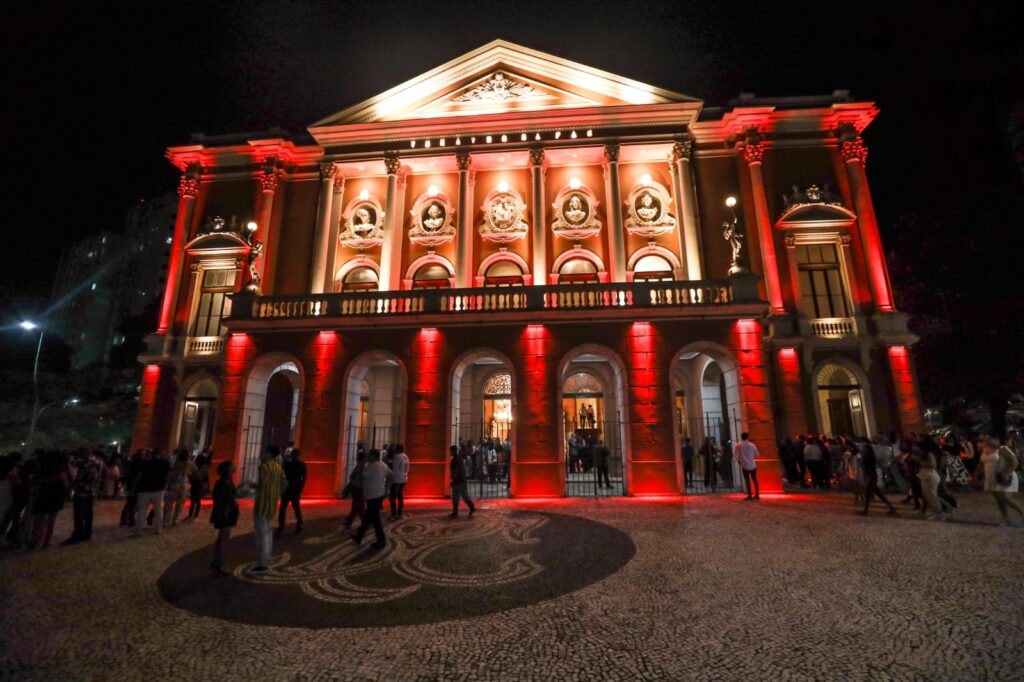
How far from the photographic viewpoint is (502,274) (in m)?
20.8

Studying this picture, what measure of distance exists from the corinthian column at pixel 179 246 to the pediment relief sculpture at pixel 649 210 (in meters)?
20.3

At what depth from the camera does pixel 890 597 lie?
5219 mm

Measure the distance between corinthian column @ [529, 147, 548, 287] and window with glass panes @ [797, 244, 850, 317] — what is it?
10.6m

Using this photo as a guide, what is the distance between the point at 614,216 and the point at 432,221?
844 cm

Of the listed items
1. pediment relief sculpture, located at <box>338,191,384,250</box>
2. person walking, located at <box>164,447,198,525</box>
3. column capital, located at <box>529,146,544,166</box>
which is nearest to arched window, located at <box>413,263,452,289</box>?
pediment relief sculpture, located at <box>338,191,384,250</box>

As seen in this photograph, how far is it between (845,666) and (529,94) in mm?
22836

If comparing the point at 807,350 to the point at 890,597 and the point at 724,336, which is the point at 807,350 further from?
the point at 890,597

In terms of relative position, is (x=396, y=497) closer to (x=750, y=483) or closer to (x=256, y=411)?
(x=256, y=411)

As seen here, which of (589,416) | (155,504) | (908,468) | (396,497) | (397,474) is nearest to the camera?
(155,504)

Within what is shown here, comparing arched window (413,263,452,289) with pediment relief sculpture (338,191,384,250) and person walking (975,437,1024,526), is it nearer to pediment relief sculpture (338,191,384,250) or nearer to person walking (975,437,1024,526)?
pediment relief sculpture (338,191,384,250)

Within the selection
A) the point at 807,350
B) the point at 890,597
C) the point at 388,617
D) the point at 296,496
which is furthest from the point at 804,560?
the point at 807,350

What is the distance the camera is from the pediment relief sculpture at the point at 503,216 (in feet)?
68.2

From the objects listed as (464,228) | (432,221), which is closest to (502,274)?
(464,228)

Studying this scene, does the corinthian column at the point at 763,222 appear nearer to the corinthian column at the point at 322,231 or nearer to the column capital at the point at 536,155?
the column capital at the point at 536,155
